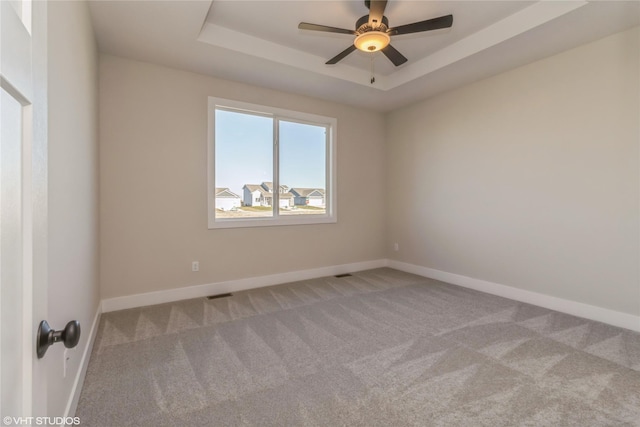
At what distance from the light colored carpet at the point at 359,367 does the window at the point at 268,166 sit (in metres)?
1.33

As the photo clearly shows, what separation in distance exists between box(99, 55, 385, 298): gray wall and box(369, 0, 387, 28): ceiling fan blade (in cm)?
200

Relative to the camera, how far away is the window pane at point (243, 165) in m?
3.71

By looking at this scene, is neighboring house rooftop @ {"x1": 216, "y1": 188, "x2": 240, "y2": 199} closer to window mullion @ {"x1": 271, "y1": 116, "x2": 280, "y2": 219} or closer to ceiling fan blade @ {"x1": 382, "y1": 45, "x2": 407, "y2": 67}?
window mullion @ {"x1": 271, "y1": 116, "x2": 280, "y2": 219}

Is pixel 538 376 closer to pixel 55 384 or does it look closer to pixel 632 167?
pixel 632 167

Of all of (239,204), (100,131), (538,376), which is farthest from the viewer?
(239,204)

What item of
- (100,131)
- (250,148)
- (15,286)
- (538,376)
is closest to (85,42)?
(100,131)

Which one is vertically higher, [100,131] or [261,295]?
[100,131]

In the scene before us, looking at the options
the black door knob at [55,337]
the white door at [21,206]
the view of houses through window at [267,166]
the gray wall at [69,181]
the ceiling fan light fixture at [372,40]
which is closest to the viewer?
the white door at [21,206]

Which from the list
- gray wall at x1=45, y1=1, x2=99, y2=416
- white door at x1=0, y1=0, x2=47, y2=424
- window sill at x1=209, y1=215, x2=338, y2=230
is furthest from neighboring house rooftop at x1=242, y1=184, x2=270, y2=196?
white door at x1=0, y1=0, x2=47, y2=424

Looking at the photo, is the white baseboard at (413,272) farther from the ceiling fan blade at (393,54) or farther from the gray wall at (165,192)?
the ceiling fan blade at (393,54)

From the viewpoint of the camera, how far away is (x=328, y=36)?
109 inches

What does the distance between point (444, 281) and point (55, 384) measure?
405cm

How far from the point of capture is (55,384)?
1.25 metres

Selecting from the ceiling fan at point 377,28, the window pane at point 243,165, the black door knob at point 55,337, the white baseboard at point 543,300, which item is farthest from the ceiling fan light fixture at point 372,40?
the white baseboard at point 543,300
